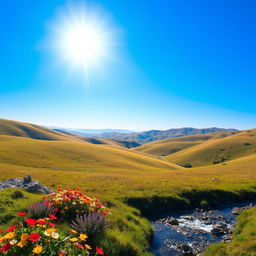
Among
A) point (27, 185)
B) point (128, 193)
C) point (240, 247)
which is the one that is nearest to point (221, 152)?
point (128, 193)

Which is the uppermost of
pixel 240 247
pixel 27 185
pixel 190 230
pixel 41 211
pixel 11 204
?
pixel 41 211

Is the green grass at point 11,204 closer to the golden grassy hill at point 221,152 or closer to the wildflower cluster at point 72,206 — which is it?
the wildflower cluster at point 72,206

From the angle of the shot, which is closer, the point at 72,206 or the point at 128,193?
the point at 72,206

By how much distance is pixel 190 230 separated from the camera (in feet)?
60.0

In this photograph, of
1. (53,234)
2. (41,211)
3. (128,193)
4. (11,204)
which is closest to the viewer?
(53,234)

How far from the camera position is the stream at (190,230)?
1469 centimetres

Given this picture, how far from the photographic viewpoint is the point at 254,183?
35.6 meters

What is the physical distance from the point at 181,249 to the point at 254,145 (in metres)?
160

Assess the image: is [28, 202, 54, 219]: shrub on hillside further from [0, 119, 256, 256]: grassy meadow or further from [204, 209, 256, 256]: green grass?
[204, 209, 256, 256]: green grass

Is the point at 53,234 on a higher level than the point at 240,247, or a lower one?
higher

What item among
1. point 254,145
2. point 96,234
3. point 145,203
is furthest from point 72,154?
point 254,145

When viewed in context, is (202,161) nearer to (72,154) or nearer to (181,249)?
(72,154)

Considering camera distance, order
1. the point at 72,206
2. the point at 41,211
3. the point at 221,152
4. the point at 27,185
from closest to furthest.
Result: the point at 41,211, the point at 72,206, the point at 27,185, the point at 221,152

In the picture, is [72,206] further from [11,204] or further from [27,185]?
[27,185]
